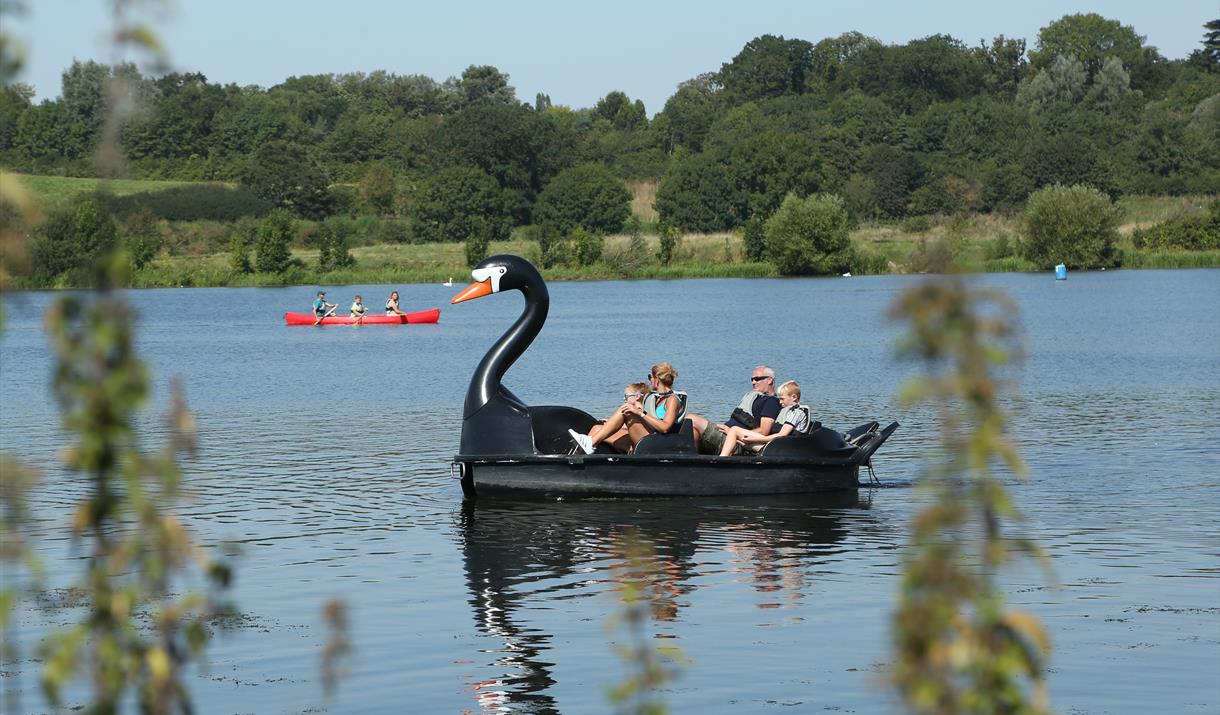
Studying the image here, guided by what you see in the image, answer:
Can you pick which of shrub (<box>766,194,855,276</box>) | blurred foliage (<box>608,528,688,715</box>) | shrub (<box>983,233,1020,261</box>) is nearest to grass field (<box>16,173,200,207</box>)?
shrub (<box>766,194,855,276</box>)

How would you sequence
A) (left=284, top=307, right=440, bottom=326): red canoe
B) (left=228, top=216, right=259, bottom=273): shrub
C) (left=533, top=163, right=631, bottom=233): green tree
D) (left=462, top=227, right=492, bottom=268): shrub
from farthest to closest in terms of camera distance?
(left=533, top=163, right=631, bottom=233): green tree → (left=228, top=216, right=259, bottom=273): shrub → (left=462, top=227, right=492, bottom=268): shrub → (left=284, top=307, right=440, bottom=326): red canoe

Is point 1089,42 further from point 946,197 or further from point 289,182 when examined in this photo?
point 289,182

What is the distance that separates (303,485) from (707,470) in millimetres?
4528

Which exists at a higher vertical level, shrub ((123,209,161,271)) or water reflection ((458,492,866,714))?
shrub ((123,209,161,271))

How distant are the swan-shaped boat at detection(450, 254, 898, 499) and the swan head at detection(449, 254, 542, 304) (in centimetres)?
96

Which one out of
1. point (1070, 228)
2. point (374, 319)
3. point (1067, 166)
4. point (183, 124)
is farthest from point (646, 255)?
point (183, 124)

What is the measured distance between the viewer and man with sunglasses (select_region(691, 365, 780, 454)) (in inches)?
618

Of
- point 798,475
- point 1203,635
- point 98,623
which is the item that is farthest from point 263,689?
point 798,475

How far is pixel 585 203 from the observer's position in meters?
95.6

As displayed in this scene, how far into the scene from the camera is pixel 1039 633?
283cm

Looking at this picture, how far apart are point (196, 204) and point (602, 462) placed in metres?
83.0

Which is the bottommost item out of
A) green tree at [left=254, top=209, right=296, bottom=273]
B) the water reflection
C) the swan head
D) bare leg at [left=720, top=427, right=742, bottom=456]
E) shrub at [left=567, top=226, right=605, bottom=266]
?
the water reflection

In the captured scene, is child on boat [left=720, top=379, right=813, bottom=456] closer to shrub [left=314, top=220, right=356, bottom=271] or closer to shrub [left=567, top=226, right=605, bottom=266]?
shrub [left=567, top=226, right=605, bottom=266]

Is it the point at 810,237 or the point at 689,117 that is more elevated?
the point at 689,117
